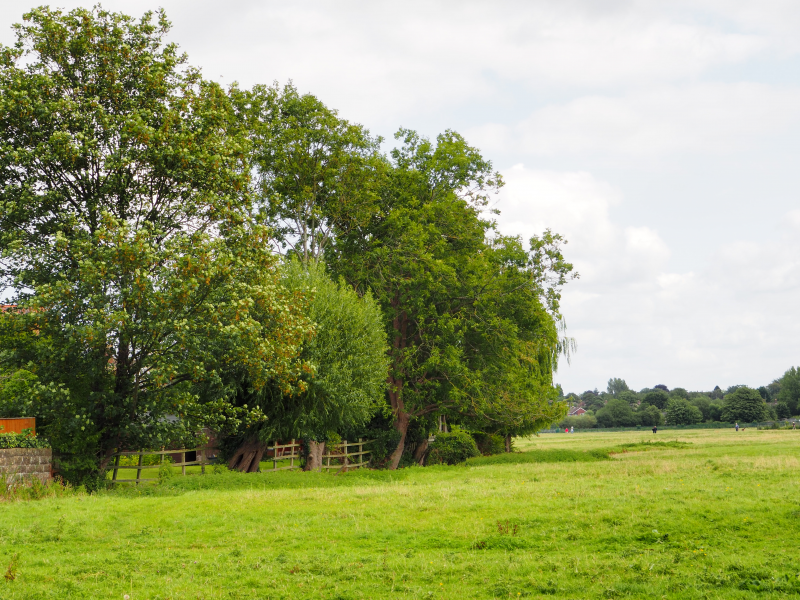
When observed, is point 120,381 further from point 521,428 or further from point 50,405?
point 521,428

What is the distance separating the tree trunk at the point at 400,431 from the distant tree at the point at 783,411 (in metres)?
120

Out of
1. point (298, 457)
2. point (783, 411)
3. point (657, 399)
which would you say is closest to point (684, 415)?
point (783, 411)

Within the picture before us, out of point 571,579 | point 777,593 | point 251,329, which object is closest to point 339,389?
point 251,329

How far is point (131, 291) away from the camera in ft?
66.8

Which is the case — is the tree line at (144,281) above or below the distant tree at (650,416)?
above

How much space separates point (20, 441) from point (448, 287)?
23.3m

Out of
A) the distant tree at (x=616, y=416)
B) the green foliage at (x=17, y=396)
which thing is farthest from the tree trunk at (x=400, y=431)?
the distant tree at (x=616, y=416)

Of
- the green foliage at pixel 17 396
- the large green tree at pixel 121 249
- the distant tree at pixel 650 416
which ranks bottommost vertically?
the distant tree at pixel 650 416

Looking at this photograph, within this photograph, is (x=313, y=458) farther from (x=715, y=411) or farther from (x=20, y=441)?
(x=715, y=411)

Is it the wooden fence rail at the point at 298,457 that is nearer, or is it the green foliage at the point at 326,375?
the green foliage at the point at 326,375

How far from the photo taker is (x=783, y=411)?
134875 millimetres

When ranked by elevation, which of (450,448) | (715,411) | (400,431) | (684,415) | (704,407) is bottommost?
(684,415)

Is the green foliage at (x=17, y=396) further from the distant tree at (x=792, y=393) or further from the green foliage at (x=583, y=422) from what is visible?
the distant tree at (x=792, y=393)

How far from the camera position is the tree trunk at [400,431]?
128 feet
